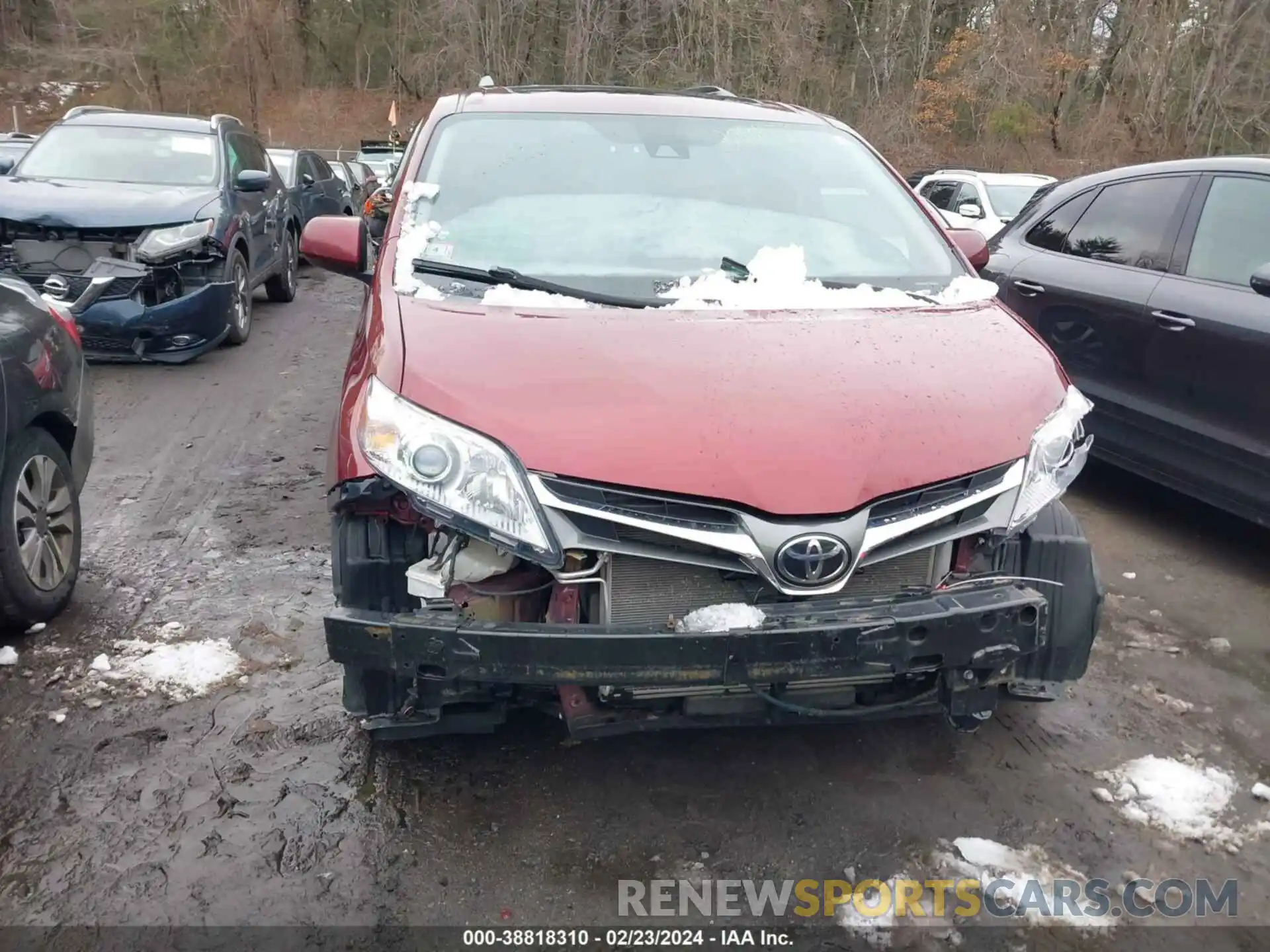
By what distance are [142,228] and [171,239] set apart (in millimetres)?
193

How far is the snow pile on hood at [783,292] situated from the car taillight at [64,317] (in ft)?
8.22

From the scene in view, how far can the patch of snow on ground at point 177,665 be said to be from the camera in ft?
10.9

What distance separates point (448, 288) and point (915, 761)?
6.30ft

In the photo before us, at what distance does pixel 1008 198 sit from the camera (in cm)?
1272

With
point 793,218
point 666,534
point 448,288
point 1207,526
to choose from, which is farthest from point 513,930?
point 1207,526

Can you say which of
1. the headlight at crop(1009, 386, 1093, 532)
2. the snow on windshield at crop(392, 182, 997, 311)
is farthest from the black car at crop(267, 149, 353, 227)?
the headlight at crop(1009, 386, 1093, 532)

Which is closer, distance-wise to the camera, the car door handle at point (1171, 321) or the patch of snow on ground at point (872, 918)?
the patch of snow on ground at point (872, 918)

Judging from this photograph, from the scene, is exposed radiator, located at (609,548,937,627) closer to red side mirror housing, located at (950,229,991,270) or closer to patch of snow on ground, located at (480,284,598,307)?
patch of snow on ground, located at (480,284,598,307)

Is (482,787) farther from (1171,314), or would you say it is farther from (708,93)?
(1171,314)

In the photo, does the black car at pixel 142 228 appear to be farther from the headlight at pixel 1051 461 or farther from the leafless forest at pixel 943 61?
the leafless forest at pixel 943 61

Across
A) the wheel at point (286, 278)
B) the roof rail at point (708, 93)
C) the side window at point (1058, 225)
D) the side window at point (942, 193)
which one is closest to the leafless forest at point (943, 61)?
the side window at point (942, 193)

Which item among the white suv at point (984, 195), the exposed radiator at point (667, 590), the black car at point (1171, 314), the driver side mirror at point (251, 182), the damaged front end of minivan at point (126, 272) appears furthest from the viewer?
the white suv at point (984, 195)

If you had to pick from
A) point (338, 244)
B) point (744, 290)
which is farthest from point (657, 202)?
point (338, 244)

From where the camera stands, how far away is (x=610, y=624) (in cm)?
237
